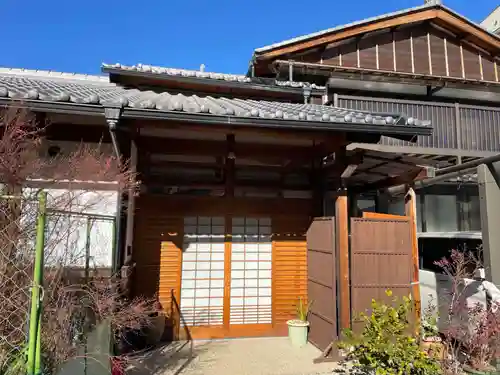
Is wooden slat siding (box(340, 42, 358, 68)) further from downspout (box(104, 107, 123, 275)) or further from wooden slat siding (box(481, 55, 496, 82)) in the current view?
downspout (box(104, 107, 123, 275))

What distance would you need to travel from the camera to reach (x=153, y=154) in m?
6.11

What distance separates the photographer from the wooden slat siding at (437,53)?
34.2 ft

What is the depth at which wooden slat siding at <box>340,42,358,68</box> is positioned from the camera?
9852mm

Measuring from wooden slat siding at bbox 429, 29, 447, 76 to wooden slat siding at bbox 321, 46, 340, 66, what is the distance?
2.98 meters

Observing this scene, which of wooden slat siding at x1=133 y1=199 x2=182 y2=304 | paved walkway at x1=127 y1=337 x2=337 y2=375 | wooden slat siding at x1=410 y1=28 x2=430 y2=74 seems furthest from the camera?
wooden slat siding at x1=410 y1=28 x2=430 y2=74

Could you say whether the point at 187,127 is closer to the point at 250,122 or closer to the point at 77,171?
the point at 250,122

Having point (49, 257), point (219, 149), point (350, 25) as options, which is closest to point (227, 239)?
point (219, 149)

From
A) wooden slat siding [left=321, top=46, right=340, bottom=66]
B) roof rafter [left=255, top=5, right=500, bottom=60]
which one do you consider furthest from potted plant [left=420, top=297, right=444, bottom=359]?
wooden slat siding [left=321, top=46, right=340, bottom=66]

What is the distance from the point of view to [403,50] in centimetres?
1035

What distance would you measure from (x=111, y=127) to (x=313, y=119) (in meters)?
2.53

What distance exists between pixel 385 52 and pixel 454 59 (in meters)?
2.31

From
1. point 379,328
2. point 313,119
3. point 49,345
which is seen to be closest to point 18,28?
point 313,119

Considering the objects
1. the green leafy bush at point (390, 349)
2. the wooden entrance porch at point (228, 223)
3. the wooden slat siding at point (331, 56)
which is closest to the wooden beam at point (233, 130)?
the wooden entrance porch at point (228, 223)

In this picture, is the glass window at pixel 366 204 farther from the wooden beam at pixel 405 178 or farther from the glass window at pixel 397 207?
the wooden beam at pixel 405 178
